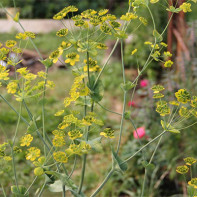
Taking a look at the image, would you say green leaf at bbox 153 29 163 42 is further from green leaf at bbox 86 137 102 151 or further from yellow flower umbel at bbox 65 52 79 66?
green leaf at bbox 86 137 102 151

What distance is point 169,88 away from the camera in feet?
8.00

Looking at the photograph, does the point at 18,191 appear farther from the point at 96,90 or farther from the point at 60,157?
the point at 96,90

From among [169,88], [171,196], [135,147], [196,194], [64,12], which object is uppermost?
[64,12]

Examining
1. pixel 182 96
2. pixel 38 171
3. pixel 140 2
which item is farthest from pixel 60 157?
pixel 140 2

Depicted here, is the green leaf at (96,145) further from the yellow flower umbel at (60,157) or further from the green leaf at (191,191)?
the green leaf at (191,191)

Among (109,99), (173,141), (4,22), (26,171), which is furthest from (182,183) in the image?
(4,22)

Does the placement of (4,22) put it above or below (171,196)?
above

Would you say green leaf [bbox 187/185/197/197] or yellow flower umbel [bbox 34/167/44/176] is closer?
yellow flower umbel [bbox 34/167/44/176]

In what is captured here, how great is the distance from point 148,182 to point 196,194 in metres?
1.24

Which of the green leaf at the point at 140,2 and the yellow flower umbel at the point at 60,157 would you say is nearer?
the yellow flower umbel at the point at 60,157

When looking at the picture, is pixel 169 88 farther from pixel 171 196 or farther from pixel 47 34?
pixel 47 34

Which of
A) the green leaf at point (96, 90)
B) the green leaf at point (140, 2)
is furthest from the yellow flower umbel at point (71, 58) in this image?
the green leaf at point (140, 2)

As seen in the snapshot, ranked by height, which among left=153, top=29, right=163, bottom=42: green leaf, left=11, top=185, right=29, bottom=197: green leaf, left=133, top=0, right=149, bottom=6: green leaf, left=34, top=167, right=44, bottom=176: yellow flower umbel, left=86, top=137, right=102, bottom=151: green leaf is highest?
left=133, top=0, right=149, bottom=6: green leaf

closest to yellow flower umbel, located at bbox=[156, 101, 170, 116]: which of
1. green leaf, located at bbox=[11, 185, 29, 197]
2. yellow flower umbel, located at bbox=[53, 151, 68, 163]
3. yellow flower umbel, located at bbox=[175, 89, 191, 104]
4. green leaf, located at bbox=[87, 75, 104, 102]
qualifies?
yellow flower umbel, located at bbox=[175, 89, 191, 104]
